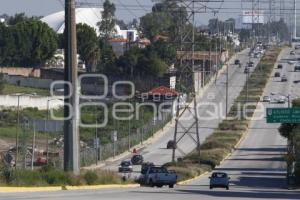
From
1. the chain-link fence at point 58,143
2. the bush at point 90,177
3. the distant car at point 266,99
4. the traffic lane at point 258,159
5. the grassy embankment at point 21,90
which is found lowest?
the traffic lane at point 258,159

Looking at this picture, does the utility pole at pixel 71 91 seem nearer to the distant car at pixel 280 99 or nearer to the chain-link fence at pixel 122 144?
the chain-link fence at pixel 122 144

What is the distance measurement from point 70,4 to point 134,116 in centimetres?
7492

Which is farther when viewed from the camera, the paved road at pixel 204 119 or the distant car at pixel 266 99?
the distant car at pixel 266 99

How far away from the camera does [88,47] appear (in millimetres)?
169250

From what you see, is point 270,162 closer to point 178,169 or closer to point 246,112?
point 178,169

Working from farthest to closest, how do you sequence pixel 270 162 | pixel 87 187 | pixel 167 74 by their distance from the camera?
pixel 167 74 < pixel 270 162 < pixel 87 187

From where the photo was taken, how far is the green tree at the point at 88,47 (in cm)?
16838

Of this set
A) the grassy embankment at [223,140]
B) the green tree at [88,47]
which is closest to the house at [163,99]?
the grassy embankment at [223,140]

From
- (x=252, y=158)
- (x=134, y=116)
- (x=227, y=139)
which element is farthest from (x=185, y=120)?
(x=252, y=158)

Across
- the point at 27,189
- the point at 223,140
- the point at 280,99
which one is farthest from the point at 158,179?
the point at 280,99

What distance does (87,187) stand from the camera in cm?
4300

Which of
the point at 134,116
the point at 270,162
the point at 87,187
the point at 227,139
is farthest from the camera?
the point at 134,116

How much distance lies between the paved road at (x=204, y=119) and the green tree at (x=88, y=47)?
19.1m

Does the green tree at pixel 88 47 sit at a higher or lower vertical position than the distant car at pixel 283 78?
higher
